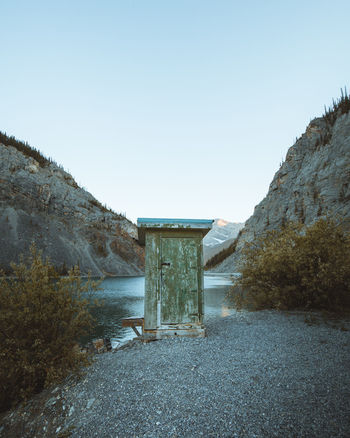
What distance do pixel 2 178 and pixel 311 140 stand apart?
236 ft

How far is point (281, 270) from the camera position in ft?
27.7

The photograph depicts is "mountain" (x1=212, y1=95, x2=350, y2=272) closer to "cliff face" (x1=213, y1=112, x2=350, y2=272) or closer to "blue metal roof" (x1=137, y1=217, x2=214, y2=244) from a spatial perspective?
"cliff face" (x1=213, y1=112, x2=350, y2=272)

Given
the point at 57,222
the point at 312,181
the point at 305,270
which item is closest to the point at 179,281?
the point at 305,270

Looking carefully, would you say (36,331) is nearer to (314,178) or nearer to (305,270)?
(305,270)

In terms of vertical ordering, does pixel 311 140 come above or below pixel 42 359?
above

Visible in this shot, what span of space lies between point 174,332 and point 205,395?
297cm

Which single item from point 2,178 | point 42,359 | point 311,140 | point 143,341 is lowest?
point 143,341

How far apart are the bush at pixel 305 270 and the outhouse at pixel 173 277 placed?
10.4ft

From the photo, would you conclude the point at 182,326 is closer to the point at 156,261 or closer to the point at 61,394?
the point at 156,261

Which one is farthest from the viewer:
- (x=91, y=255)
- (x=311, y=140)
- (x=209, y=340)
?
(x=91, y=255)

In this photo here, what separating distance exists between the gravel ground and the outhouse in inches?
33.8

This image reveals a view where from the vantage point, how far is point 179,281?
6695mm

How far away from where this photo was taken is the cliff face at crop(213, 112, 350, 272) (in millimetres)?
31312

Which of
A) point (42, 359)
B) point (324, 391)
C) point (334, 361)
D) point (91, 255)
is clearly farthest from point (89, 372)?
point (91, 255)
